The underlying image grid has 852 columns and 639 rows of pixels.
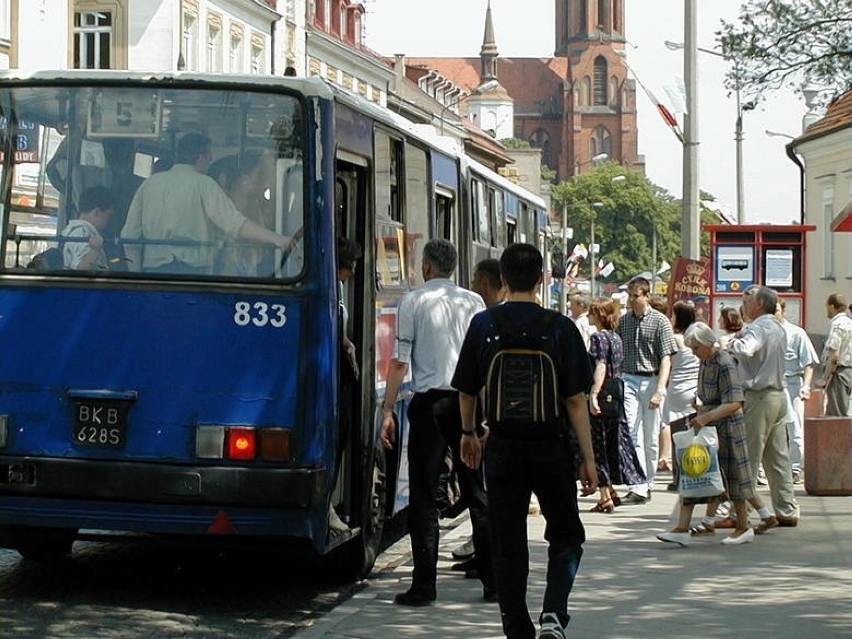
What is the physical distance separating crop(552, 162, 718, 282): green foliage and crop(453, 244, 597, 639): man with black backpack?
495 ft

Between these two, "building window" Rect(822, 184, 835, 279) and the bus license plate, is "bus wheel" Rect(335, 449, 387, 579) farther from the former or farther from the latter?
"building window" Rect(822, 184, 835, 279)

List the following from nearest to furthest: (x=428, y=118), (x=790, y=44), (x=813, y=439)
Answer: (x=790, y=44), (x=813, y=439), (x=428, y=118)

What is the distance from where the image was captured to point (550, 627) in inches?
314

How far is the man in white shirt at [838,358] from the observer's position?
19.4 meters

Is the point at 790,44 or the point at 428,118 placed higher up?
the point at 428,118

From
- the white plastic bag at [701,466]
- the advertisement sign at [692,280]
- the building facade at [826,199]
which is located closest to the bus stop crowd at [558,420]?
the white plastic bag at [701,466]

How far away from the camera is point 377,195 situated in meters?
10.8

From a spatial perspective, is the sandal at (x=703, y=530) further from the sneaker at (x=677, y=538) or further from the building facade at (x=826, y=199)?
the building facade at (x=826, y=199)

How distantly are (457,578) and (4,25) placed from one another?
27.3m

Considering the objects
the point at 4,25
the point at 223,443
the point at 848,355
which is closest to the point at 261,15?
the point at 4,25

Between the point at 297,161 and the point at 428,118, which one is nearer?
the point at 297,161

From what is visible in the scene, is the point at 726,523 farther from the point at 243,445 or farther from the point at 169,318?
the point at 169,318

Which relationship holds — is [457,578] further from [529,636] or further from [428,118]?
[428,118]

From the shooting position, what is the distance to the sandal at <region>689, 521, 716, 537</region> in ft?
43.6
